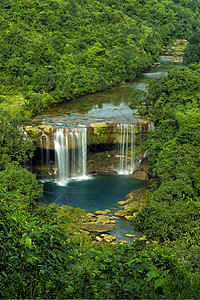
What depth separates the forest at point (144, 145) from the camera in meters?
7.82

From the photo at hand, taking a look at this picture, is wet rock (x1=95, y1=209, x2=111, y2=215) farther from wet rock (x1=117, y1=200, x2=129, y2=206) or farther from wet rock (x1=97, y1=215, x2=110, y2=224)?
wet rock (x1=117, y1=200, x2=129, y2=206)

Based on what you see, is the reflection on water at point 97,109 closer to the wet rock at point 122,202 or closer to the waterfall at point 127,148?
the waterfall at point 127,148

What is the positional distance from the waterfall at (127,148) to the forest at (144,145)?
2863 millimetres

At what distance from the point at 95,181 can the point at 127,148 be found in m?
5.28

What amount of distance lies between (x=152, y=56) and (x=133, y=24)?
9360 millimetres

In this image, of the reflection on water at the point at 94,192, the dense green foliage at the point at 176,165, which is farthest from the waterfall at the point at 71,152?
the dense green foliage at the point at 176,165

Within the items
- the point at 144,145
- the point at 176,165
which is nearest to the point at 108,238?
the point at 176,165

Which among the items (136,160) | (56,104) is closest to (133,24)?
(56,104)

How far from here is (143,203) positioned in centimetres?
2711

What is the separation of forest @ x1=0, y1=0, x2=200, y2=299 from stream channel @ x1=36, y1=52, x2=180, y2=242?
1.78m

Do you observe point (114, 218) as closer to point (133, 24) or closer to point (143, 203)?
point (143, 203)

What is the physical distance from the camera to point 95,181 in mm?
32188

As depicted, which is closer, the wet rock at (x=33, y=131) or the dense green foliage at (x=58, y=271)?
the dense green foliage at (x=58, y=271)

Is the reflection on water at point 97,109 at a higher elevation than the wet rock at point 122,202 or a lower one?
higher
